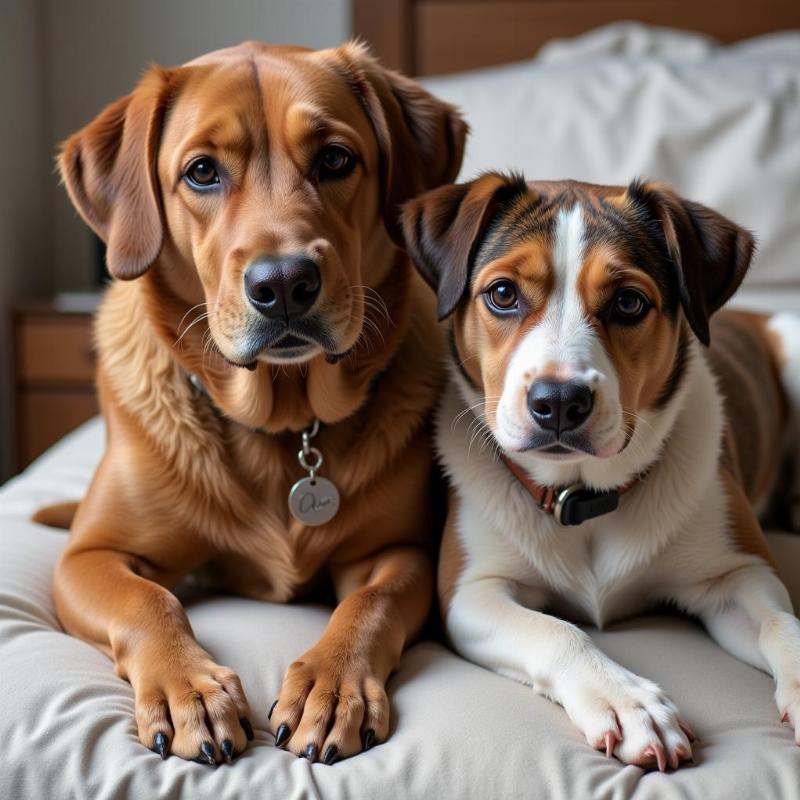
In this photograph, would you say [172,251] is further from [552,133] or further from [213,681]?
[552,133]

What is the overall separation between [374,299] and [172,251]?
397 millimetres

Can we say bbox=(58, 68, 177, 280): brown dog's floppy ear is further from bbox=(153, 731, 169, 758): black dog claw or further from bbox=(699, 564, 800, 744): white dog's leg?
bbox=(699, 564, 800, 744): white dog's leg

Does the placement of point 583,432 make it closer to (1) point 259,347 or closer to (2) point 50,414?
(1) point 259,347

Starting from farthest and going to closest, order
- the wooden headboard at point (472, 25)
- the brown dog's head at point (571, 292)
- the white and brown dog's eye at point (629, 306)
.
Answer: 1. the wooden headboard at point (472, 25)
2. the white and brown dog's eye at point (629, 306)
3. the brown dog's head at point (571, 292)

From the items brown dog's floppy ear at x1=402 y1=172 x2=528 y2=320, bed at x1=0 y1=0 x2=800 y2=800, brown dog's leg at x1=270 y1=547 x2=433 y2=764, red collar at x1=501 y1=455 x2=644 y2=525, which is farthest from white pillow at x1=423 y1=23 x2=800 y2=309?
brown dog's leg at x1=270 y1=547 x2=433 y2=764

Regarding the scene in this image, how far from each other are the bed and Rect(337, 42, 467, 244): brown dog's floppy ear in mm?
855

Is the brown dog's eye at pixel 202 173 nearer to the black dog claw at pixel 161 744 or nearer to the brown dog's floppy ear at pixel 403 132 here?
the brown dog's floppy ear at pixel 403 132

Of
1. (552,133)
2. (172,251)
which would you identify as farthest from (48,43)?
(172,251)

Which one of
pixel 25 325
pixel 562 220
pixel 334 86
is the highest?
pixel 334 86

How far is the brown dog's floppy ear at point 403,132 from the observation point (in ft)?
6.94

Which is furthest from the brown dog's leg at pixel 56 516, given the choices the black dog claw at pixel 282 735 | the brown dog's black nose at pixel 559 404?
the brown dog's black nose at pixel 559 404

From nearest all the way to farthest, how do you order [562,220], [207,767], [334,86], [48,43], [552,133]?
[207,767]
[562,220]
[334,86]
[552,133]
[48,43]

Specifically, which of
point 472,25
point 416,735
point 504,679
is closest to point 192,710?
point 416,735

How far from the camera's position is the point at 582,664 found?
1.65 meters
